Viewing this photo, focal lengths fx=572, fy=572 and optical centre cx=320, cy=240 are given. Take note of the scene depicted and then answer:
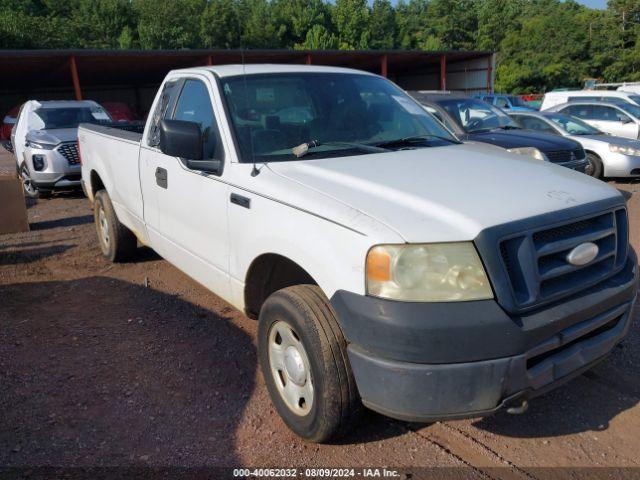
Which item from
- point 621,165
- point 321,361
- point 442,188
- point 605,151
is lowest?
point 621,165

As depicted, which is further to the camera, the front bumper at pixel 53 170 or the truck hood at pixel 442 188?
the front bumper at pixel 53 170

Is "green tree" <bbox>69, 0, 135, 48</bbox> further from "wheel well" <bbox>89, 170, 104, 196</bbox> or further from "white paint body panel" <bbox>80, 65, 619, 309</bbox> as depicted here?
"white paint body panel" <bbox>80, 65, 619, 309</bbox>

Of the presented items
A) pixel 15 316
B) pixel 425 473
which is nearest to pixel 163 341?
pixel 15 316

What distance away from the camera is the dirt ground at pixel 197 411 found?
2.88 metres

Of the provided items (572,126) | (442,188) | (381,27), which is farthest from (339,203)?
(381,27)

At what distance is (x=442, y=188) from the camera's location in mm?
2775

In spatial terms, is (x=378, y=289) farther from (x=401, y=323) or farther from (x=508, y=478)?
(x=508, y=478)

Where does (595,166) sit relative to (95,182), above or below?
below

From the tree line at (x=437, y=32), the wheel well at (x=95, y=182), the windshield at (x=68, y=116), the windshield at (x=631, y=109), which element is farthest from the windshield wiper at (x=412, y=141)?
the tree line at (x=437, y=32)

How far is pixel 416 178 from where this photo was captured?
115 inches

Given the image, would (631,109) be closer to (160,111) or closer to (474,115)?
(474,115)

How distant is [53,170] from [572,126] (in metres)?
10.0

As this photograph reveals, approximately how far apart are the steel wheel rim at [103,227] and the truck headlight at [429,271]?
4402 millimetres

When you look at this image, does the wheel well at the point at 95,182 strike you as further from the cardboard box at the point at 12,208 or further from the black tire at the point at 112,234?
the cardboard box at the point at 12,208
